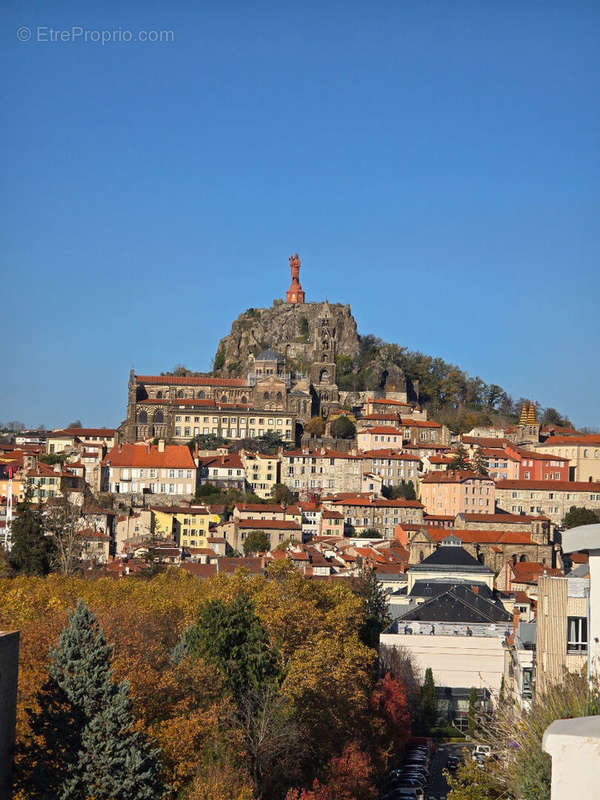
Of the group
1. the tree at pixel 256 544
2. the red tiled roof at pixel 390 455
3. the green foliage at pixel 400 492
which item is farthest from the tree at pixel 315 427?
the tree at pixel 256 544

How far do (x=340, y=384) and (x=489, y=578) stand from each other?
173ft

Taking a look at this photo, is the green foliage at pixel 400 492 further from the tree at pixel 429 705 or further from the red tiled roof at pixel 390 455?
the tree at pixel 429 705

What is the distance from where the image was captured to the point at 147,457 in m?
90.4

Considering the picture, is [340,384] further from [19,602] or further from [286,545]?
[19,602]

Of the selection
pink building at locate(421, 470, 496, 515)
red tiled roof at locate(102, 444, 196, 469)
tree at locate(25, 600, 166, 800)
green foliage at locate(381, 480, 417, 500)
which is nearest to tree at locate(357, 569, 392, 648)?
pink building at locate(421, 470, 496, 515)

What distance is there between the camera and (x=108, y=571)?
2512 inches

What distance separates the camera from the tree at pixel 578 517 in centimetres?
8420

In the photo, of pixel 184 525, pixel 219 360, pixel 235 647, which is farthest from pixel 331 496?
pixel 235 647

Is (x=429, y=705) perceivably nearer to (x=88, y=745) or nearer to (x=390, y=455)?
(x=88, y=745)

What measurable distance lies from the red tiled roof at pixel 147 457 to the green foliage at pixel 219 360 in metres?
33.7

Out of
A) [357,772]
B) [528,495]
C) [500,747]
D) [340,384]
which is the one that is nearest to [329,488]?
[528,495]

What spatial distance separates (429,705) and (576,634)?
2692cm

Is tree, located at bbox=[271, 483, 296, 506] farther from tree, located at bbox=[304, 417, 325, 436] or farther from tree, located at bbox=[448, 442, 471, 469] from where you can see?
tree, located at bbox=[304, 417, 325, 436]

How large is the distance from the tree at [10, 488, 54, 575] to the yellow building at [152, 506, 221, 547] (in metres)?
23.9
